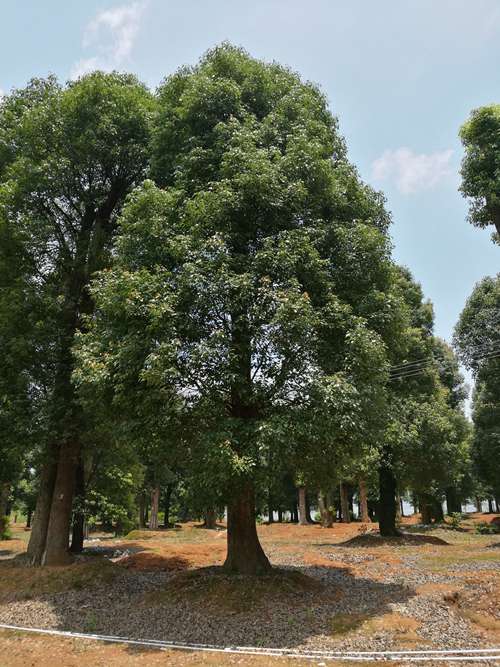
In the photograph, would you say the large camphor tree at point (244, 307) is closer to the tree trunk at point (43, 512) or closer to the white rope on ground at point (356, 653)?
the white rope on ground at point (356, 653)

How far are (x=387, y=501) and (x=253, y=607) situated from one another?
601 inches

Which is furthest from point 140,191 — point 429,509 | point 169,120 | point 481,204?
point 429,509

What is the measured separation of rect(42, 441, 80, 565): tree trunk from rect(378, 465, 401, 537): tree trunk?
13.8m

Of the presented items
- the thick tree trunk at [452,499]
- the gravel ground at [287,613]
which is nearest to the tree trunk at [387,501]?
the gravel ground at [287,613]

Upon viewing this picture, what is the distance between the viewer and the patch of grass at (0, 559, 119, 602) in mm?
12875

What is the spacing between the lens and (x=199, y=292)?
1055 centimetres

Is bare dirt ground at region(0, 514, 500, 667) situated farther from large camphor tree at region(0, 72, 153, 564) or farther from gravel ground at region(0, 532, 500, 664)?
large camphor tree at region(0, 72, 153, 564)

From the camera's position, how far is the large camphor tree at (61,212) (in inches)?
605

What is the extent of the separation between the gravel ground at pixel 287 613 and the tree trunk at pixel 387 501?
343 inches

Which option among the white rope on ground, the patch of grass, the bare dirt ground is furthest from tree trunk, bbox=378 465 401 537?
A: the white rope on ground

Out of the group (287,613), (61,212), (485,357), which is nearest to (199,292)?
(287,613)

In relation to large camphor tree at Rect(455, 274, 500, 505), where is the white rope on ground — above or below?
below

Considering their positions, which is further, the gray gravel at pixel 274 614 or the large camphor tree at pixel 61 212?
the large camphor tree at pixel 61 212

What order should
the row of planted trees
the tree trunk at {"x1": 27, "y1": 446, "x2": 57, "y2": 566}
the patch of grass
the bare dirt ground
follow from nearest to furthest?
the bare dirt ground → the row of planted trees → the patch of grass → the tree trunk at {"x1": 27, "y1": 446, "x2": 57, "y2": 566}
